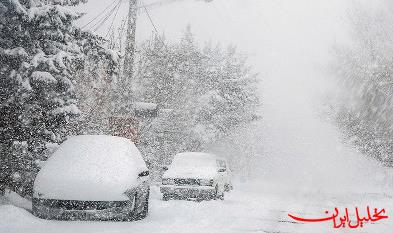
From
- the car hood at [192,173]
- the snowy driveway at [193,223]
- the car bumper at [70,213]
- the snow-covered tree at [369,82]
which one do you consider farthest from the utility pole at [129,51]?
the snow-covered tree at [369,82]

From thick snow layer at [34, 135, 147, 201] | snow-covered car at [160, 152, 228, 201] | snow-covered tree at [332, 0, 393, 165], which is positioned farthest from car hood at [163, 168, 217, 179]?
snow-covered tree at [332, 0, 393, 165]

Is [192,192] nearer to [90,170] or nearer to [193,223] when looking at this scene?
[193,223]

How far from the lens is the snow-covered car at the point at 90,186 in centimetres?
883

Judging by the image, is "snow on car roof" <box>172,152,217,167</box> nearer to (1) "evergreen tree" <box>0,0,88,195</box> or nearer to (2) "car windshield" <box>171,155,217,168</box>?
(2) "car windshield" <box>171,155,217,168</box>

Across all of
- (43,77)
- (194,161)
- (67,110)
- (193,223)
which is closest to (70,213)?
(193,223)

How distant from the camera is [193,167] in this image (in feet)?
57.1

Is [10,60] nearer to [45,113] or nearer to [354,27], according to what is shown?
[45,113]

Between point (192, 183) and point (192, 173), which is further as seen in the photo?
point (192, 173)

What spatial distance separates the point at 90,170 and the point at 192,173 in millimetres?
7546

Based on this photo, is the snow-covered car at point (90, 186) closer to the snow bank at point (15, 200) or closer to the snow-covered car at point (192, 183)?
the snow bank at point (15, 200)

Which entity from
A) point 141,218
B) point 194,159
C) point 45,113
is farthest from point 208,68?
point 141,218

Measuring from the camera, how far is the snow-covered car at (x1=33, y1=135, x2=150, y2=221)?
8.83 metres

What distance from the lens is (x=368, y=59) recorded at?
28562 millimetres

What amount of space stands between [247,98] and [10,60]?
1043 inches
